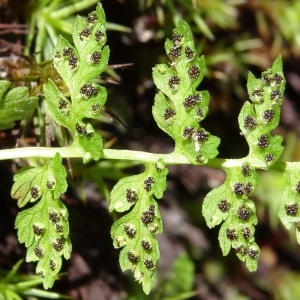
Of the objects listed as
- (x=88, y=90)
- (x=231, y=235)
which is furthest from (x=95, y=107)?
(x=231, y=235)

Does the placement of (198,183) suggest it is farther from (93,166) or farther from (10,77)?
(10,77)

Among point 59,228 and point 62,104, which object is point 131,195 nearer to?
point 59,228

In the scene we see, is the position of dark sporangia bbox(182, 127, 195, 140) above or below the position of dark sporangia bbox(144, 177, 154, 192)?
above

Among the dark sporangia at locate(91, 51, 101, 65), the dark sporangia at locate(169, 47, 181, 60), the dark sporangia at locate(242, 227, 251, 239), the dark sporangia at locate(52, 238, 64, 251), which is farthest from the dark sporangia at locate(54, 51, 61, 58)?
the dark sporangia at locate(242, 227, 251, 239)

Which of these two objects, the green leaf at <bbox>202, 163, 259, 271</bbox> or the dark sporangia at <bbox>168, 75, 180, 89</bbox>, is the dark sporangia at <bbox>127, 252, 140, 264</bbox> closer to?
the green leaf at <bbox>202, 163, 259, 271</bbox>

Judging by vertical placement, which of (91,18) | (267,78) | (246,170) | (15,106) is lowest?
(246,170)
